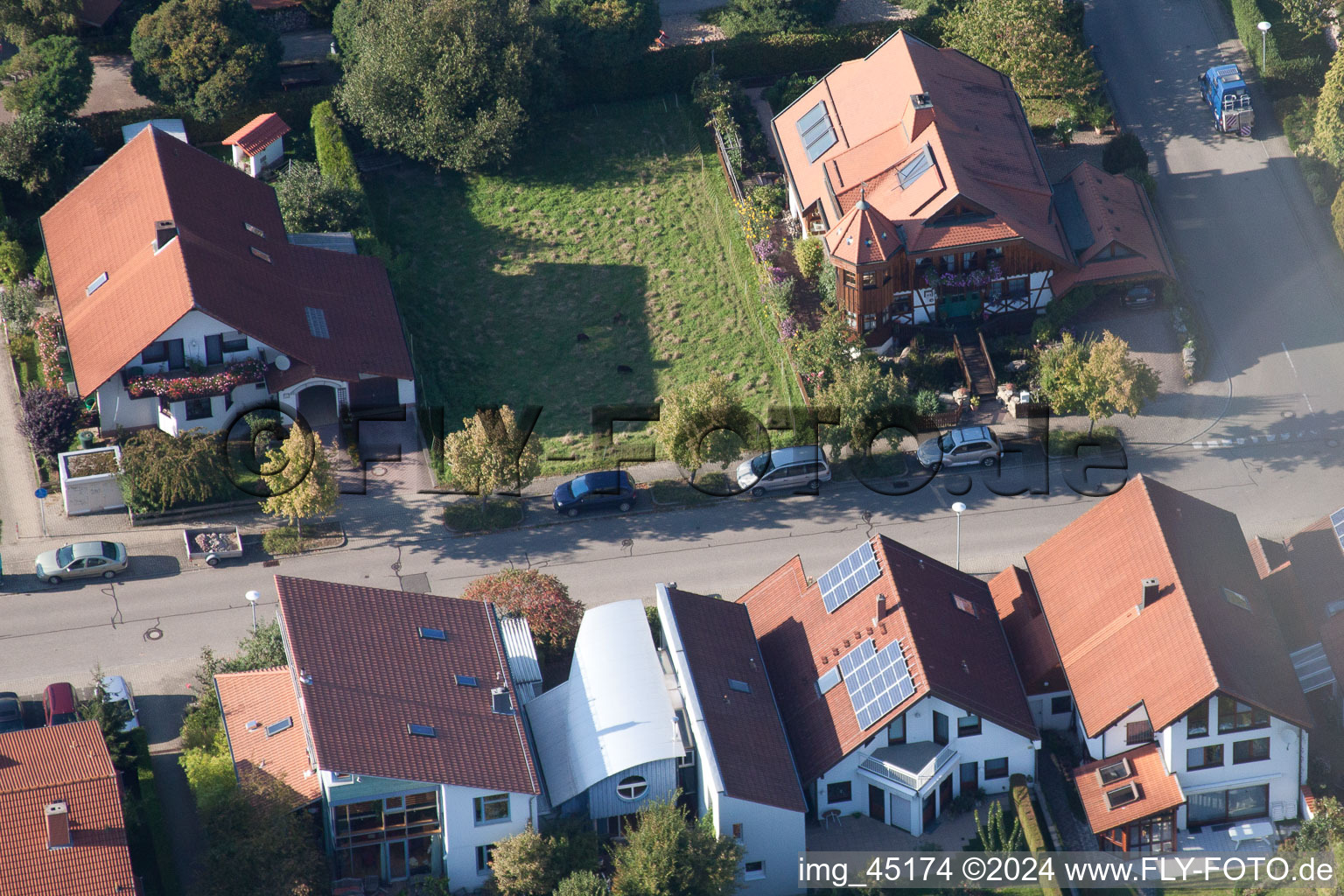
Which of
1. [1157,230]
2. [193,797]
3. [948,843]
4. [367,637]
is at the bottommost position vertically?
[948,843]

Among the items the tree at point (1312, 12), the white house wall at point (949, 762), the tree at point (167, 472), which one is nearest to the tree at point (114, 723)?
the tree at point (167, 472)

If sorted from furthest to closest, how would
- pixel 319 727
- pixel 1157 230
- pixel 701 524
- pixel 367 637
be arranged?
pixel 1157 230 < pixel 701 524 < pixel 367 637 < pixel 319 727

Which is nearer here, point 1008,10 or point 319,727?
point 319,727

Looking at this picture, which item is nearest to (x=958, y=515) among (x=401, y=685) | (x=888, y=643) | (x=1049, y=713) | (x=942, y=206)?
(x=1049, y=713)

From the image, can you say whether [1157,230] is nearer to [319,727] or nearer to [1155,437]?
[1155,437]

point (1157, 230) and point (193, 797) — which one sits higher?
point (1157, 230)

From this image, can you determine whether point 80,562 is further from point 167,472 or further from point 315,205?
point 315,205

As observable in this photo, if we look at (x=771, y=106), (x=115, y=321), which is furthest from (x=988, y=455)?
(x=115, y=321)
